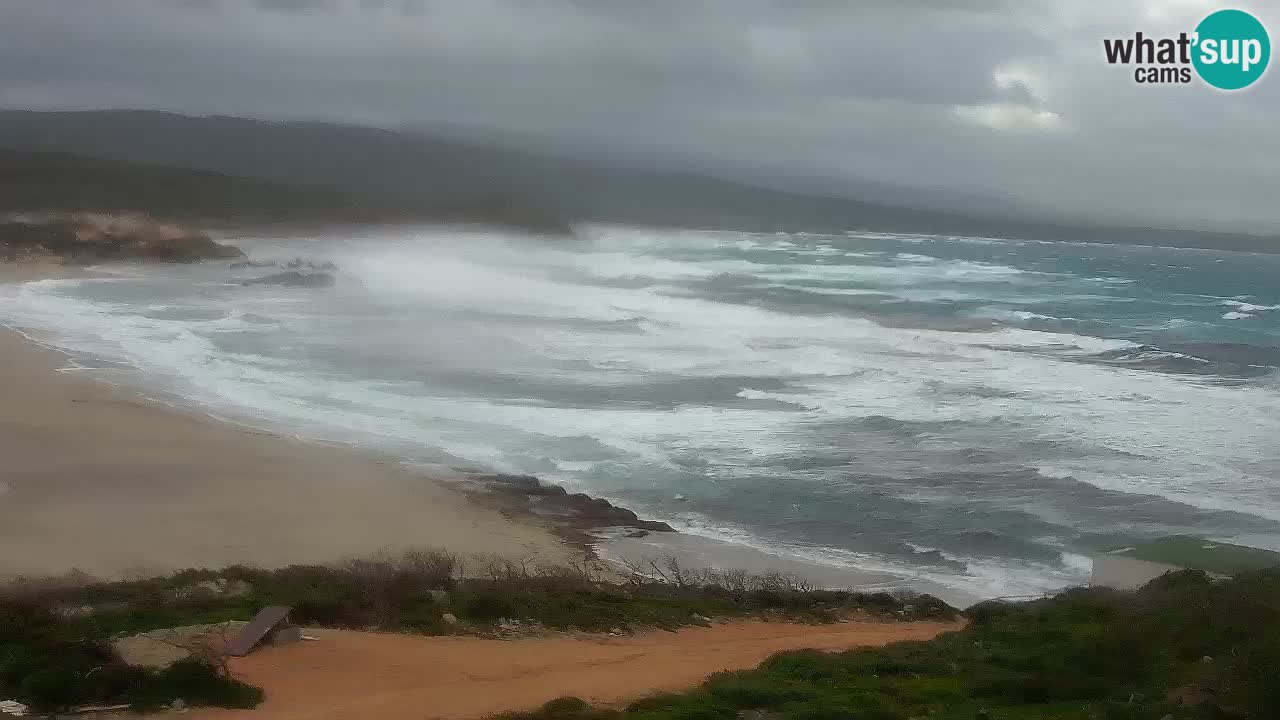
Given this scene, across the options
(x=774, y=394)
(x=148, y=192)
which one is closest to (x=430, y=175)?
(x=148, y=192)

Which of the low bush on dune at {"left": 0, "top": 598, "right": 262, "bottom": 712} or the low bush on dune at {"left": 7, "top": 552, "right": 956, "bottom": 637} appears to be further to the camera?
the low bush on dune at {"left": 7, "top": 552, "right": 956, "bottom": 637}

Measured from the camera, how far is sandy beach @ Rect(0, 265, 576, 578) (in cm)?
1372

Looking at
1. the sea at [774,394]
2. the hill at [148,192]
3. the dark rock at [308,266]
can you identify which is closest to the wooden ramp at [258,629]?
the sea at [774,394]

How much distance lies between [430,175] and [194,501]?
107m

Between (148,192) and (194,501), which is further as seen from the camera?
(148,192)

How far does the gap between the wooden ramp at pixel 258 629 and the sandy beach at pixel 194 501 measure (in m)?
3.88

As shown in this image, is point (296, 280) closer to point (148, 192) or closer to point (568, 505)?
point (568, 505)

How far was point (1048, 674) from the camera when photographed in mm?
→ 9102

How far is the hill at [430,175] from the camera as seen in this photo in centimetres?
9781

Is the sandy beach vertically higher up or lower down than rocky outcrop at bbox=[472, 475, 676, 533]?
higher up

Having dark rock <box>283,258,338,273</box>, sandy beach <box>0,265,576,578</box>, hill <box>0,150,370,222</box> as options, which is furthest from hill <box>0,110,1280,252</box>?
sandy beach <box>0,265,576,578</box>

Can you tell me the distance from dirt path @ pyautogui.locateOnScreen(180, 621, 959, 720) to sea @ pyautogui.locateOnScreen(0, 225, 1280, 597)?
16.3 feet

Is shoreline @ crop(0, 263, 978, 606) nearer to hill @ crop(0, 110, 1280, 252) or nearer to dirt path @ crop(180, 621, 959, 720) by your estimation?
dirt path @ crop(180, 621, 959, 720)

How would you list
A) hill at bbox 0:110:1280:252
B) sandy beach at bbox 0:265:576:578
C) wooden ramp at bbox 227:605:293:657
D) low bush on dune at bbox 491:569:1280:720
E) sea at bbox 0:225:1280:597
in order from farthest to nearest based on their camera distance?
hill at bbox 0:110:1280:252
sea at bbox 0:225:1280:597
sandy beach at bbox 0:265:576:578
wooden ramp at bbox 227:605:293:657
low bush on dune at bbox 491:569:1280:720
